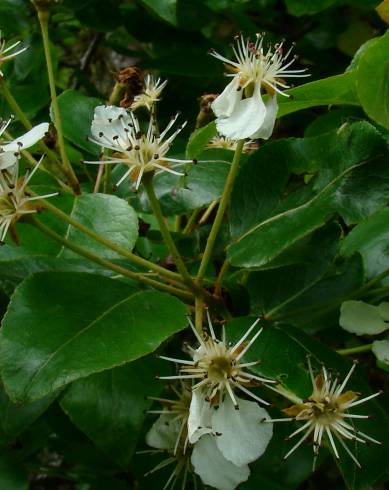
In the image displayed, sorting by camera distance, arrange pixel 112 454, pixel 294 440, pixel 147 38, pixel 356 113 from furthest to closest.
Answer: pixel 147 38
pixel 356 113
pixel 294 440
pixel 112 454

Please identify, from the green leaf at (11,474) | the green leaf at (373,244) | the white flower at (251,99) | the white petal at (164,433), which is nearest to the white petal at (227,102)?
the white flower at (251,99)

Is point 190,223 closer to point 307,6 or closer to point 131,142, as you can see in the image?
point 131,142

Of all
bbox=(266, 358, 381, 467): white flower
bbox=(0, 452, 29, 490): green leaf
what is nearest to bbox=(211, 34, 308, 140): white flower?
bbox=(266, 358, 381, 467): white flower

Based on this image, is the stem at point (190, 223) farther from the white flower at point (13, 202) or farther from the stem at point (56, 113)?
the white flower at point (13, 202)

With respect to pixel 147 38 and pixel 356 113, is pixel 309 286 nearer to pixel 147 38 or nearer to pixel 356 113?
pixel 356 113

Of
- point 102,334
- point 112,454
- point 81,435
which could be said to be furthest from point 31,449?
point 102,334
